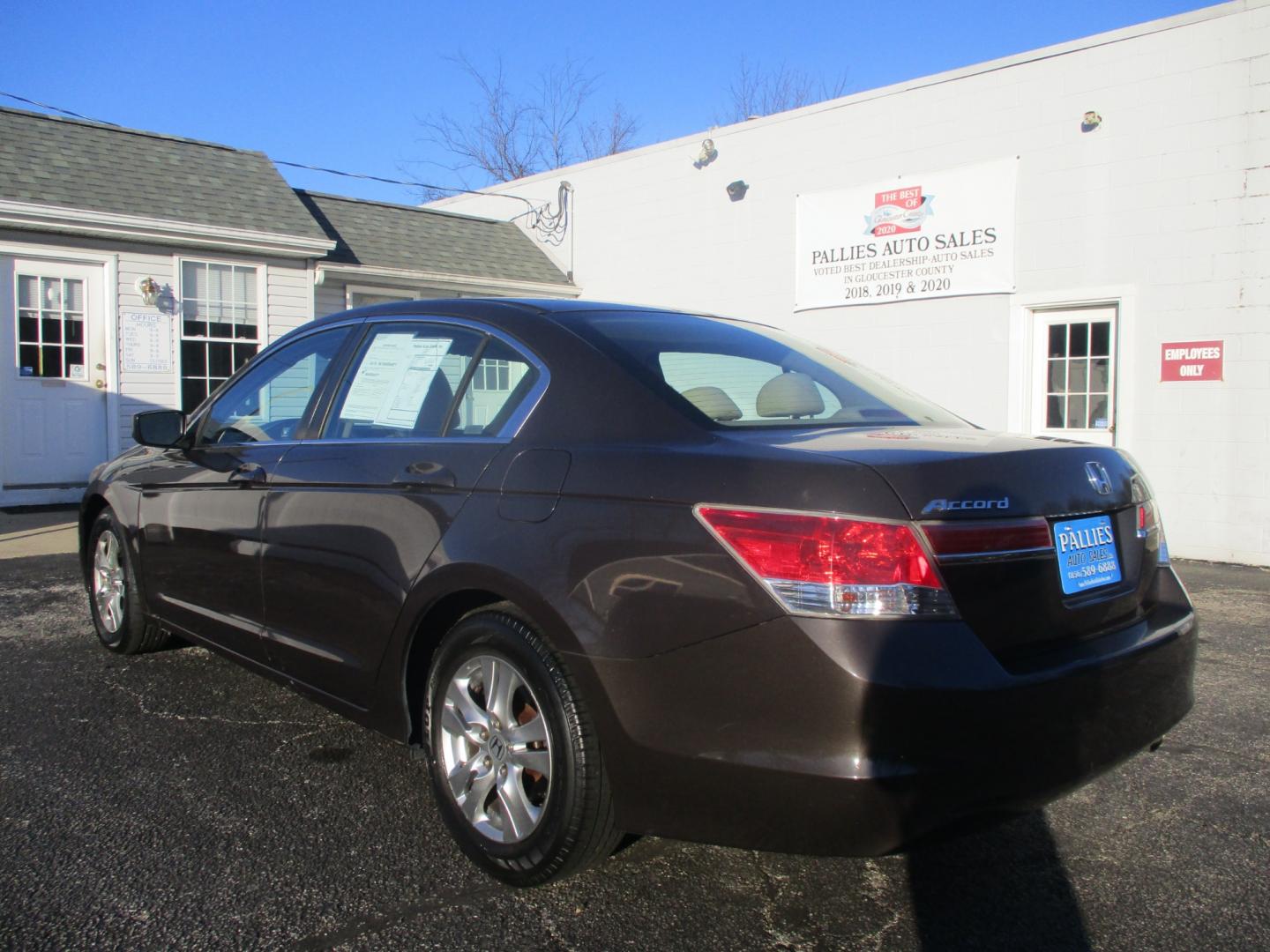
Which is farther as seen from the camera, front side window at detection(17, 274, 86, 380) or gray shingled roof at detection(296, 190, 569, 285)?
gray shingled roof at detection(296, 190, 569, 285)

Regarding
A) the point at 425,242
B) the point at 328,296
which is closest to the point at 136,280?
the point at 328,296

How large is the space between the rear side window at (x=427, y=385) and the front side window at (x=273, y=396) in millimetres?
262

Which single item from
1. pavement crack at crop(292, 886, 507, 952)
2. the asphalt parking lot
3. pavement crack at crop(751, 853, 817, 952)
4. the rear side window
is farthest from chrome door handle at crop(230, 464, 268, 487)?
pavement crack at crop(751, 853, 817, 952)

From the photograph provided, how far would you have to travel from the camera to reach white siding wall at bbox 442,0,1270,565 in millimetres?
8578

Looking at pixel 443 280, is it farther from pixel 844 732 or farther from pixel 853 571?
pixel 844 732

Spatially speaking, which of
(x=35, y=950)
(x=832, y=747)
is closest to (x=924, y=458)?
(x=832, y=747)

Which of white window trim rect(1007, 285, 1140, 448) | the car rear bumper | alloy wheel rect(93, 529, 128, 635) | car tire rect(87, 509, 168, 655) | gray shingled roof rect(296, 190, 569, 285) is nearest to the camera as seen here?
the car rear bumper

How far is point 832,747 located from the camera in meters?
2.14

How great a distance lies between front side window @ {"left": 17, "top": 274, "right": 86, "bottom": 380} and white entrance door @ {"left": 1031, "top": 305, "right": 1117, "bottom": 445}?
9.75 meters

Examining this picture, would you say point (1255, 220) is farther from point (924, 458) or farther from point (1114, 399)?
point (924, 458)

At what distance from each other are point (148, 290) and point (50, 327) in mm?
1015

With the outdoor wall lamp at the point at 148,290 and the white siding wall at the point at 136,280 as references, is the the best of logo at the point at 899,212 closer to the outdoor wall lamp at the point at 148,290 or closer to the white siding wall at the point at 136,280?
the white siding wall at the point at 136,280

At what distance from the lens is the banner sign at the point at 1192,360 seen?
8758 mm

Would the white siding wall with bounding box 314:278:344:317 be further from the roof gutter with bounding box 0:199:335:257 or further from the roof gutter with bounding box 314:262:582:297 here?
the roof gutter with bounding box 0:199:335:257
